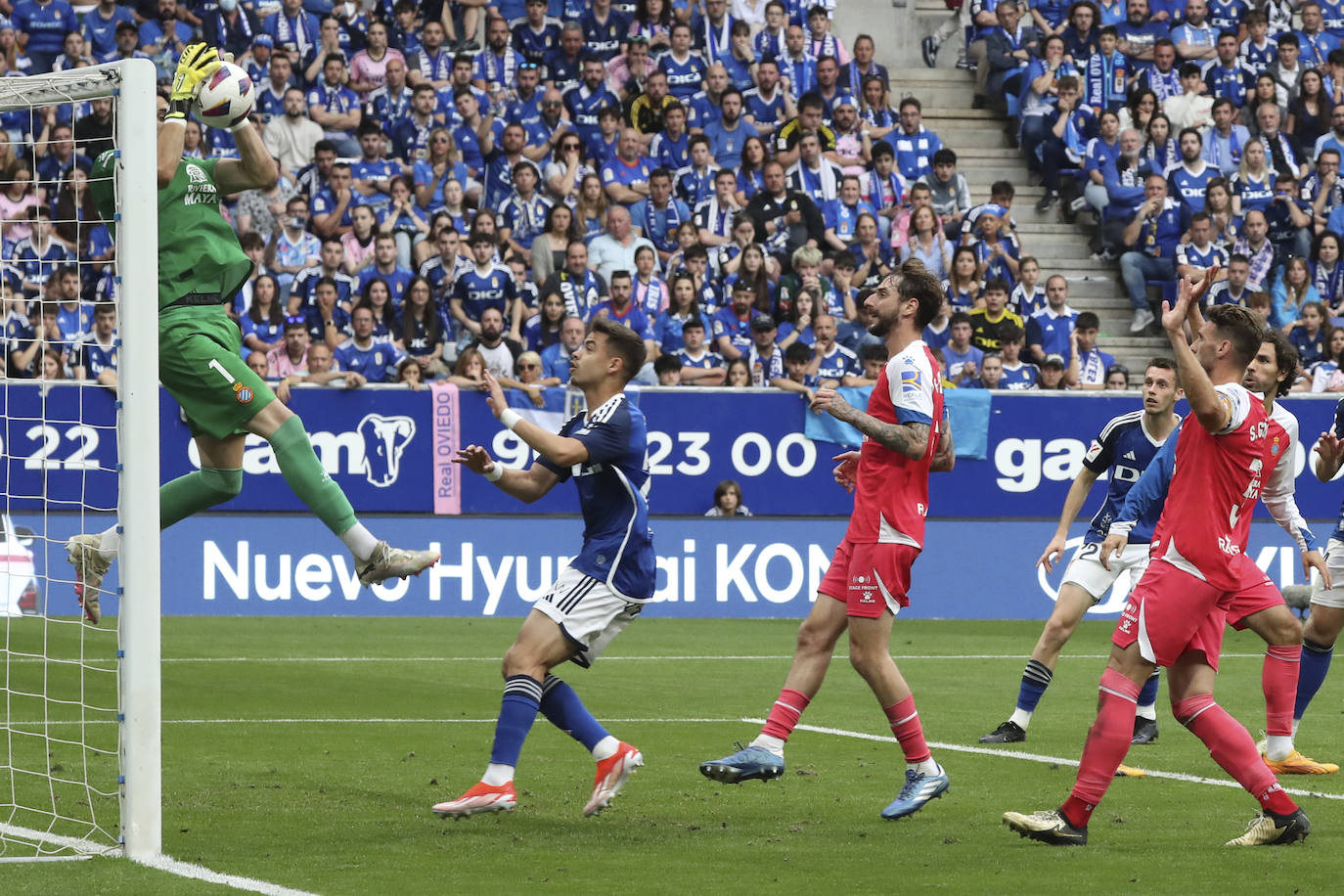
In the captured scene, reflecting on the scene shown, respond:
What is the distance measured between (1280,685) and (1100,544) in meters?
1.84

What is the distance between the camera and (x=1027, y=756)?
1002 cm

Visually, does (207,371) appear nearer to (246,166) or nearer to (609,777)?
(246,166)

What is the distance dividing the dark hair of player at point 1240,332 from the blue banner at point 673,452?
1070cm

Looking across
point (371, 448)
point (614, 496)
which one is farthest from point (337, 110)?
point (614, 496)

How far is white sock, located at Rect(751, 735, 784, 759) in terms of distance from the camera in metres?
8.07

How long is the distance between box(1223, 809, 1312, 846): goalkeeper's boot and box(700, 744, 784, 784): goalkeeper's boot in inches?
73.1

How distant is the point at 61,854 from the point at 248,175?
3242 millimetres

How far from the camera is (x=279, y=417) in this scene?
8.62 metres

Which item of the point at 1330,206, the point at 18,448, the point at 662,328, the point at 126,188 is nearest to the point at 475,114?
the point at 662,328

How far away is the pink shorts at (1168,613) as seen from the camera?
7.12m

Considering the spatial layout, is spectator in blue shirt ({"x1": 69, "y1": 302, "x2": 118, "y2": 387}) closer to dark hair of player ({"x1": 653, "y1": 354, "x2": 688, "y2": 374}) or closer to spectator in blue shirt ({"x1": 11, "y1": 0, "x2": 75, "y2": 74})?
spectator in blue shirt ({"x1": 11, "y1": 0, "x2": 75, "y2": 74})

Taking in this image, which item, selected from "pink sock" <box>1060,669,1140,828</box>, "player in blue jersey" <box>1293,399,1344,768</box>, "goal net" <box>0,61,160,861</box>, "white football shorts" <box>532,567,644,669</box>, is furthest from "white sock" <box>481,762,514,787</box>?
"player in blue jersey" <box>1293,399,1344,768</box>

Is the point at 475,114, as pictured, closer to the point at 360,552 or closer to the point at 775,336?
the point at 775,336

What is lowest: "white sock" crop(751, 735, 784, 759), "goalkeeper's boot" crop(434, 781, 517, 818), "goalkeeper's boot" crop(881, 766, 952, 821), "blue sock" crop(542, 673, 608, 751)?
"goalkeeper's boot" crop(881, 766, 952, 821)
